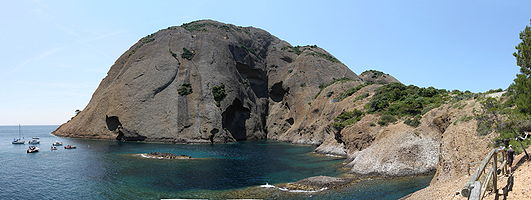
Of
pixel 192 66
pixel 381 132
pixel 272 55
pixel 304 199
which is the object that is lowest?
pixel 304 199

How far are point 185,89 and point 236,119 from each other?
23.6m

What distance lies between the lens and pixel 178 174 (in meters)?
50.8

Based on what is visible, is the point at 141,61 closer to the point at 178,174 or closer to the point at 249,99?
the point at 249,99

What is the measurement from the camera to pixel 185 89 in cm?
12238

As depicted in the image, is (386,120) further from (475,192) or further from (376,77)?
(376,77)

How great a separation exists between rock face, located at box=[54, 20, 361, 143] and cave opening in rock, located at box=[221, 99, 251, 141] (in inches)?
15.1

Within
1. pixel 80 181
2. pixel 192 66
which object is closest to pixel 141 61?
pixel 192 66

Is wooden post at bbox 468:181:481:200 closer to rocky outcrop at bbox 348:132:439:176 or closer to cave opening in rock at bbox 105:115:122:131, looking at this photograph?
rocky outcrop at bbox 348:132:439:176

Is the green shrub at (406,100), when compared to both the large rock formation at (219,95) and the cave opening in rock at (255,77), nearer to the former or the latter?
the large rock formation at (219,95)

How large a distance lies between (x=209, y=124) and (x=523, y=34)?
100026mm

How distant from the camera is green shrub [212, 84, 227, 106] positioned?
12325 cm

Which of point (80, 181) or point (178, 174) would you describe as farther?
point (178, 174)

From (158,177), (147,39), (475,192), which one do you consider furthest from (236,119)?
(475,192)

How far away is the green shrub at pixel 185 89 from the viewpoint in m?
121
